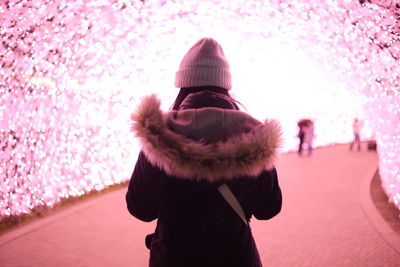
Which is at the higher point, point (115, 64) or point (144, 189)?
point (144, 189)

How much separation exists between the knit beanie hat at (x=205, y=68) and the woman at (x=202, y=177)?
0.11m

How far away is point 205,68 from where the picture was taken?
1.99m

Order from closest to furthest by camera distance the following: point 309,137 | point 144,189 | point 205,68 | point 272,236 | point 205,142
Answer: point 205,142 < point 144,189 < point 205,68 < point 272,236 < point 309,137

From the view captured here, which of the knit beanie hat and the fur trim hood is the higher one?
the knit beanie hat

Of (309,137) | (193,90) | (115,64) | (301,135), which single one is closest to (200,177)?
(193,90)

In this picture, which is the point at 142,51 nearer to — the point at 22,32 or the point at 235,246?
the point at 22,32

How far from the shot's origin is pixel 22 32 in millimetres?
5562

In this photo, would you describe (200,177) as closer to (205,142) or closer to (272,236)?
(205,142)

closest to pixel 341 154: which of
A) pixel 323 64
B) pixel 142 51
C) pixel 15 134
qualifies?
pixel 323 64

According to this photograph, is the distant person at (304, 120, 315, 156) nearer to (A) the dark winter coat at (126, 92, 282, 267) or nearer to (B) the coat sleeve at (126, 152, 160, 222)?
(A) the dark winter coat at (126, 92, 282, 267)

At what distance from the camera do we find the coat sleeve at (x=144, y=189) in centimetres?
182

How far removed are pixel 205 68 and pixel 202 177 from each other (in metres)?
0.59

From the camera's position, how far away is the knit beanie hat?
1986 mm

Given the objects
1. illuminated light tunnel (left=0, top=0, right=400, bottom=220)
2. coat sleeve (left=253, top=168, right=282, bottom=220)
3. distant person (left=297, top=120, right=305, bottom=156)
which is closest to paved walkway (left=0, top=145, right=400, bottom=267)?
illuminated light tunnel (left=0, top=0, right=400, bottom=220)
